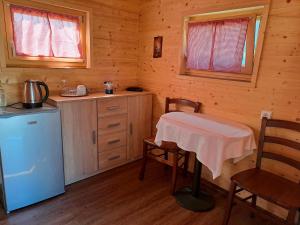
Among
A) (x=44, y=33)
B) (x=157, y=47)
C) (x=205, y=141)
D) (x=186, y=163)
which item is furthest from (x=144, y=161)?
(x=44, y=33)

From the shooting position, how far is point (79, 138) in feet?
7.99

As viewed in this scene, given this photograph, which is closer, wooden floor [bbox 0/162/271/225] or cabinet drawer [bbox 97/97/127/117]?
wooden floor [bbox 0/162/271/225]

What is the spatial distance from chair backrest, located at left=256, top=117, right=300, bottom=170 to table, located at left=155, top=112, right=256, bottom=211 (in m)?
0.10

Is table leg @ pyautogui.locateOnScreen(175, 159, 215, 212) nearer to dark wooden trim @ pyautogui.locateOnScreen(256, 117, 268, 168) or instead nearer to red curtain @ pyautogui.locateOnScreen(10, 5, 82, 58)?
dark wooden trim @ pyautogui.locateOnScreen(256, 117, 268, 168)

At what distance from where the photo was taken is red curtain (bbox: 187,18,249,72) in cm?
220

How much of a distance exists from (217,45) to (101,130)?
5.45 ft

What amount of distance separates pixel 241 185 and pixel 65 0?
2596mm

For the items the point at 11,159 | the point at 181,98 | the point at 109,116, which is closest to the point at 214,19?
the point at 181,98

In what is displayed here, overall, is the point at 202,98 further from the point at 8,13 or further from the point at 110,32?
the point at 8,13

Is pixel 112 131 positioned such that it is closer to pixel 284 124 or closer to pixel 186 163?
pixel 186 163

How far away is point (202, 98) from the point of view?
254 centimetres

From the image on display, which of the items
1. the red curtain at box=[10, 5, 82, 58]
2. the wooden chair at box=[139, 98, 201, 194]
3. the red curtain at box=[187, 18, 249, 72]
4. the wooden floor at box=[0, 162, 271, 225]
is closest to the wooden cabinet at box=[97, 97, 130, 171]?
the wooden floor at box=[0, 162, 271, 225]

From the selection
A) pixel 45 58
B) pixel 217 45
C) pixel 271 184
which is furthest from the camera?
pixel 45 58

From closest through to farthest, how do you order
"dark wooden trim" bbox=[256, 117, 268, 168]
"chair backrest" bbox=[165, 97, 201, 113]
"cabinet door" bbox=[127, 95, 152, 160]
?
"dark wooden trim" bbox=[256, 117, 268, 168] < "chair backrest" bbox=[165, 97, 201, 113] < "cabinet door" bbox=[127, 95, 152, 160]
